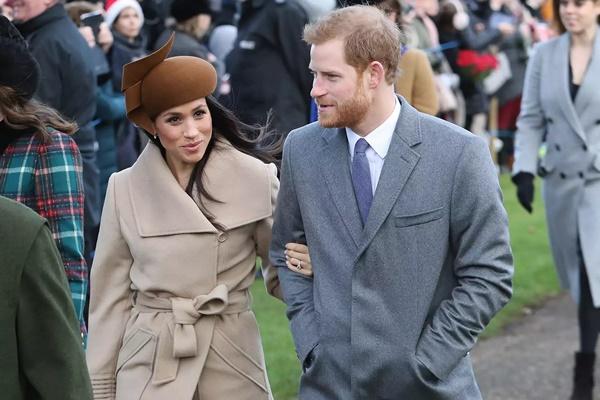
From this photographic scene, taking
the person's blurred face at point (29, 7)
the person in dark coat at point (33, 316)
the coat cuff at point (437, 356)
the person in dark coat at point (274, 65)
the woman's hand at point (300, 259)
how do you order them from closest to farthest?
the person in dark coat at point (33, 316), the coat cuff at point (437, 356), the woman's hand at point (300, 259), the person's blurred face at point (29, 7), the person in dark coat at point (274, 65)

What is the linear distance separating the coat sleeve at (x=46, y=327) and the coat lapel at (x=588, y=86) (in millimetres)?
5024

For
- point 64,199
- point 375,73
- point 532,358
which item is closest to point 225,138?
point 64,199

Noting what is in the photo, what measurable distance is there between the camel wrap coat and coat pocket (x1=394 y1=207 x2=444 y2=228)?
76 centimetres

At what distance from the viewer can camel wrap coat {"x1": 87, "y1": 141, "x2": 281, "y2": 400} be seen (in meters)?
4.90

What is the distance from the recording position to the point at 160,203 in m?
5.01

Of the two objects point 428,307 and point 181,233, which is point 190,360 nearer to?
point 181,233

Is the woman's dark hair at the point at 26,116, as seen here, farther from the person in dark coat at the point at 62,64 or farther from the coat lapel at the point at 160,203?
the person in dark coat at the point at 62,64

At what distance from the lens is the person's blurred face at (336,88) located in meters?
4.45

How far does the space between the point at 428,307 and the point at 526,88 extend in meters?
4.02

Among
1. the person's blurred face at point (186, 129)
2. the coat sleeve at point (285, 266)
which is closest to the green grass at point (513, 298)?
the person's blurred face at point (186, 129)

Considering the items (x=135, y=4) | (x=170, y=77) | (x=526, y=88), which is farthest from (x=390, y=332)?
(x=135, y=4)

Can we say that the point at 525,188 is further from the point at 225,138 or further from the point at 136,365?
the point at 136,365

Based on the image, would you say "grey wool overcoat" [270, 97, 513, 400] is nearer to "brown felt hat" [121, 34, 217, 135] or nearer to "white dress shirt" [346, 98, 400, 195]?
"white dress shirt" [346, 98, 400, 195]

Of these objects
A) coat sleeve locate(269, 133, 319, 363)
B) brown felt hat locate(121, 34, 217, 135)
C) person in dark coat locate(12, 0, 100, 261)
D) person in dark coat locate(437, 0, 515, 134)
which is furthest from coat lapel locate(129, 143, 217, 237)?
person in dark coat locate(437, 0, 515, 134)
